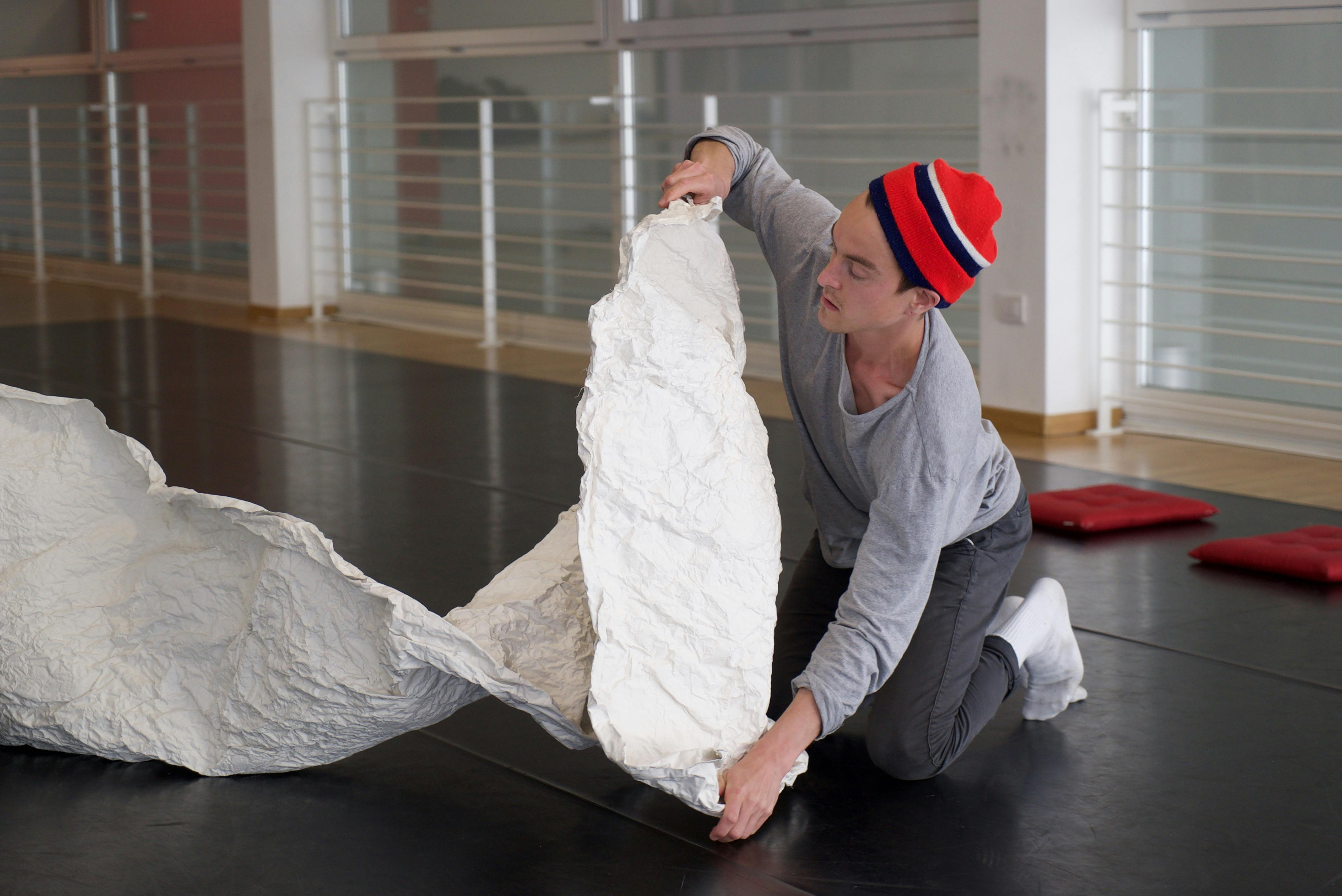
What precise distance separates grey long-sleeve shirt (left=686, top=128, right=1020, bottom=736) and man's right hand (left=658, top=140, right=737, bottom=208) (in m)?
0.03

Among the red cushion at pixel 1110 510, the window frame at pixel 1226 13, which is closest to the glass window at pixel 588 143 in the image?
the window frame at pixel 1226 13

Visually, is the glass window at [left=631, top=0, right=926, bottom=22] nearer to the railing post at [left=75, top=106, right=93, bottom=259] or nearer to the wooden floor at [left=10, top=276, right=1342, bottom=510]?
the wooden floor at [left=10, top=276, right=1342, bottom=510]

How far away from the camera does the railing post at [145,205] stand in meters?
9.32

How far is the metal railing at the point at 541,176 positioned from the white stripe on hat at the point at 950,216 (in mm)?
3562

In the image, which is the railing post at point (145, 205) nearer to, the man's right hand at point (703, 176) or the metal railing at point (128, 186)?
the metal railing at point (128, 186)

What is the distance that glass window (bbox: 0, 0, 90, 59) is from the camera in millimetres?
10492

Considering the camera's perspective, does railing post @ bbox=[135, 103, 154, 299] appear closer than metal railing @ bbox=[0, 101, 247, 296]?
Yes

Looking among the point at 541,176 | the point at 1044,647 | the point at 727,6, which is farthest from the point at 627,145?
the point at 1044,647

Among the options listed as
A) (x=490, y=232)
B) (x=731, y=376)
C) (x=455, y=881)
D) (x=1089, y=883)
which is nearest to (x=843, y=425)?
(x=731, y=376)

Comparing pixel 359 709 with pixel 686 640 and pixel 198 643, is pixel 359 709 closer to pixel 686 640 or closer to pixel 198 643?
pixel 198 643

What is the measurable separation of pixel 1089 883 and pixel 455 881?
82 cm

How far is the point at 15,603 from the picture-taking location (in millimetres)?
2219

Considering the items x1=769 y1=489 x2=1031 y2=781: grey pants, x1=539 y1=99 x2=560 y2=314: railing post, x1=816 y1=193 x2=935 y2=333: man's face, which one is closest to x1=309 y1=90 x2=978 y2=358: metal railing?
x1=539 y1=99 x2=560 y2=314: railing post

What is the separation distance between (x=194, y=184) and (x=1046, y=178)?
22.0ft
